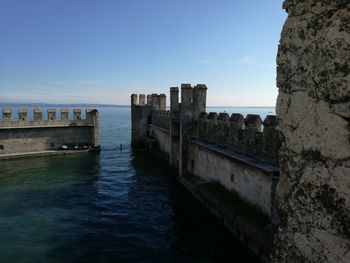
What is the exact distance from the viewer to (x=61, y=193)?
689 inches

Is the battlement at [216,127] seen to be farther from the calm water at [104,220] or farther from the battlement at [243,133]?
the calm water at [104,220]

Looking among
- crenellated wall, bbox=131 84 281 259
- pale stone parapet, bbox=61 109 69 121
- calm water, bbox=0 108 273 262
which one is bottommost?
calm water, bbox=0 108 273 262

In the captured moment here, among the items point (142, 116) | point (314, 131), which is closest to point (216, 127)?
point (314, 131)

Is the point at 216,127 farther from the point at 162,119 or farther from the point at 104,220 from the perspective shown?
the point at 162,119

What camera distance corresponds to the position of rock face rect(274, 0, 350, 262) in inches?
78.0

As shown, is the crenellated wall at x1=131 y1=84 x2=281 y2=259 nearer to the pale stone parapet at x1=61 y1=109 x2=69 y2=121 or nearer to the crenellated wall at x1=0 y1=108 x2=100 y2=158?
the crenellated wall at x1=0 y1=108 x2=100 y2=158

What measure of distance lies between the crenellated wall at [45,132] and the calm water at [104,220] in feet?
17.4

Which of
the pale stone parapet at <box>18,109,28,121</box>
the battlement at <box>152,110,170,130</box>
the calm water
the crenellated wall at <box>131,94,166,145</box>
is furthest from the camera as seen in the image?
the crenellated wall at <box>131,94,166,145</box>

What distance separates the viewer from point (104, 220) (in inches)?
544

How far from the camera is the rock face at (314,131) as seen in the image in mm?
1982

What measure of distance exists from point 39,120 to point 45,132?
107 centimetres

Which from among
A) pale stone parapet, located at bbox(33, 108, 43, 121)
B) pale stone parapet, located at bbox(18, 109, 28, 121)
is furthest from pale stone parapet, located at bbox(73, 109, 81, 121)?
pale stone parapet, located at bbox(18, 109, 28, 121)

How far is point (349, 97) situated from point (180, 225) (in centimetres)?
1184

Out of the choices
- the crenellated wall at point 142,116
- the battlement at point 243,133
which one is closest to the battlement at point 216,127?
the battlement at point 243,133
